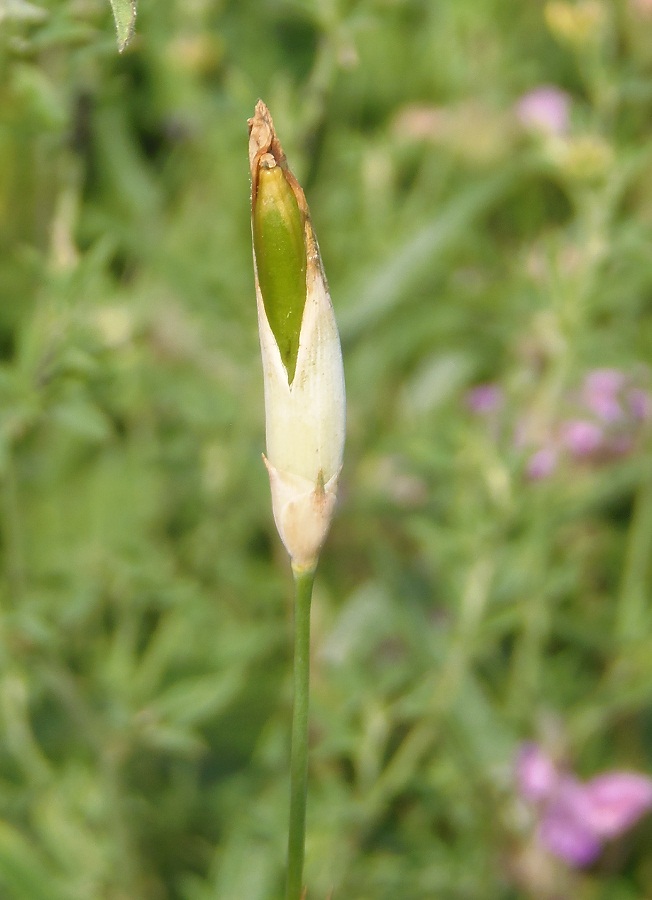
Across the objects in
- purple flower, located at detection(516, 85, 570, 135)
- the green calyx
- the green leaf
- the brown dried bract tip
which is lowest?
the green calyx

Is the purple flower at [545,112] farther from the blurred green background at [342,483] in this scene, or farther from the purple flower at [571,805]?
the purple flower at [571,805]

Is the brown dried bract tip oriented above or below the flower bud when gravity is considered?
above

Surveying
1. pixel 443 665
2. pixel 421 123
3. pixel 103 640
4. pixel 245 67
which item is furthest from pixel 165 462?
pixel 245 67

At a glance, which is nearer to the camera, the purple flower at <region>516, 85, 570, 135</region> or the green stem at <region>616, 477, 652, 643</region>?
the green stem at <region>616, 477, 652, 643</region>

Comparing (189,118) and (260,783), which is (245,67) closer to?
(189,118)

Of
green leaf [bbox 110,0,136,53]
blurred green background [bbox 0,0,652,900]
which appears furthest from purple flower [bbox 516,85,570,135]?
green leaf [bbox 110,0,136,53]

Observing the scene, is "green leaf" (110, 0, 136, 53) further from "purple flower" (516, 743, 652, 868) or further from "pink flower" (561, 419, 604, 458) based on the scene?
"purple flower" (516, 743, 652, 868)

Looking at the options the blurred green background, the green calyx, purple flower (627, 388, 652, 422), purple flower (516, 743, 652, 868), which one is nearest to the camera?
the green calyx

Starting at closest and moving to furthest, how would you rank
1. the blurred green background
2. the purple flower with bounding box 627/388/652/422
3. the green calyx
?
the green calyx < the blurred green background < the purple flower with bounding box 627/388/652/422
